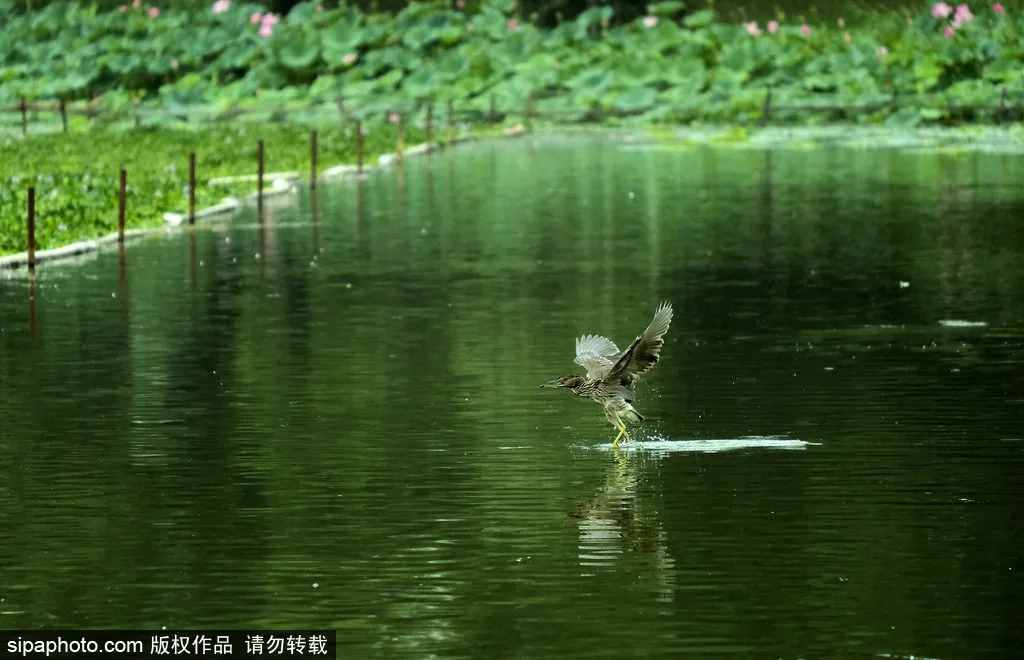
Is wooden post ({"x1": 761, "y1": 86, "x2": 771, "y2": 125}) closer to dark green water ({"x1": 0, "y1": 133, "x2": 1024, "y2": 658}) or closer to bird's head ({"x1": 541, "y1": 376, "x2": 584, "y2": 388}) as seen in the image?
dark green water ({"x1": 0, "y1": 133, "x2": 1024, "y2": 658})

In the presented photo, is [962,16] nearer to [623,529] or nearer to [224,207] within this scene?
[224,207]

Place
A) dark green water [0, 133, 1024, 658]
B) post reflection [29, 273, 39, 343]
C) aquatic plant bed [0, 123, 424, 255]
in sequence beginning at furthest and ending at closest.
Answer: aquatic plant bed [0, 123, 424, 255] < post reflection [29, 273, 39, 343] < dark green water [0, 133, 1024, 658]

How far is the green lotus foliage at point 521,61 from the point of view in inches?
2532

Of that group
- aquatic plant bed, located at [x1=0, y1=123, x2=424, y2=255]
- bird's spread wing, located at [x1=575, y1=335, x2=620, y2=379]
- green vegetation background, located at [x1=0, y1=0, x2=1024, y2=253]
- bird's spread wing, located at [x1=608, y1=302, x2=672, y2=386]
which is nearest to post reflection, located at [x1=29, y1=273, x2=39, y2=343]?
aquatic plant bed, located at [x1=0, y1=123, x2=424, y2=255]

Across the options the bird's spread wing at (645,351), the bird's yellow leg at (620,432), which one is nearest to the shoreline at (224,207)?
the bird's yellow leg at (620,432)

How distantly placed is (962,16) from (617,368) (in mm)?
53610

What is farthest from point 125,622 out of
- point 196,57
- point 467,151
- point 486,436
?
point 196,57

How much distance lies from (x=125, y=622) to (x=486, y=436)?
5509 mm

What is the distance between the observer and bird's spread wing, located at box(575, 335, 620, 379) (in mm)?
16078

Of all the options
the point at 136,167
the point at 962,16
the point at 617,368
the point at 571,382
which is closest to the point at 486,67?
the point at 962,16

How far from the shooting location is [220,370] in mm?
20125

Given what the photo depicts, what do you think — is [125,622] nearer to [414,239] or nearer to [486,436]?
[486,436]

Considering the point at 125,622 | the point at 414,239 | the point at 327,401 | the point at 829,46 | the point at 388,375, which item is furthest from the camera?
the point at 829,46

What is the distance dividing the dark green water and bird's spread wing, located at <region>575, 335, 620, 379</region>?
1.57ft
